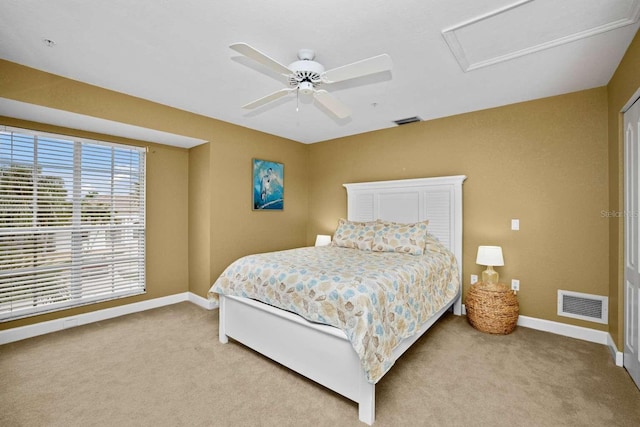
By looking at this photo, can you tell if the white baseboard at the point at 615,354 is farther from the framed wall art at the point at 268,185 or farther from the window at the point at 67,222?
the window at the point at 67,222

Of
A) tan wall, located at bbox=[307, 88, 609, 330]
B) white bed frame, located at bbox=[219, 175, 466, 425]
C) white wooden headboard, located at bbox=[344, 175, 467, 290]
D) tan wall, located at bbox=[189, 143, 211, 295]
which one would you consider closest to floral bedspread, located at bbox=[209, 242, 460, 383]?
white bed frame, located at bbox=[219, 175, 466, 425]

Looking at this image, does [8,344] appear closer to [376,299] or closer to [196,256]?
[196,256]

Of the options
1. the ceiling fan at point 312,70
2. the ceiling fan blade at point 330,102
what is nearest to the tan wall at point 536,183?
the ceiling fan blade at point 330,102

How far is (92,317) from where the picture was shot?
11.0ft

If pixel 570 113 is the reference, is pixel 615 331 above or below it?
below

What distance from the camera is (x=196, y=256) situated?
4113 millimetres

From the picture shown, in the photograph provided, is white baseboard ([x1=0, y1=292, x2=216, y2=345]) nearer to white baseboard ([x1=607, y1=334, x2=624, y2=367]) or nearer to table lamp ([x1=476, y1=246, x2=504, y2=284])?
table lamp ([x1=476, y1=246, x2=504, y2=284])

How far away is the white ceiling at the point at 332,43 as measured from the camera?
1778mm

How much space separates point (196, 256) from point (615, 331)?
15.1ft

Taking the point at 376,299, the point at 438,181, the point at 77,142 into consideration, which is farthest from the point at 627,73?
the point at 77,142

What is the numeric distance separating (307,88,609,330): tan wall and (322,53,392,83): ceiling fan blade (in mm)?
2189

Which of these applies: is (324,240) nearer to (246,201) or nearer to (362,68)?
(246,201)

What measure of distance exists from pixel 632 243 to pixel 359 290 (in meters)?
2.17

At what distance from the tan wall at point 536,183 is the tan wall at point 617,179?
0.48 ft
